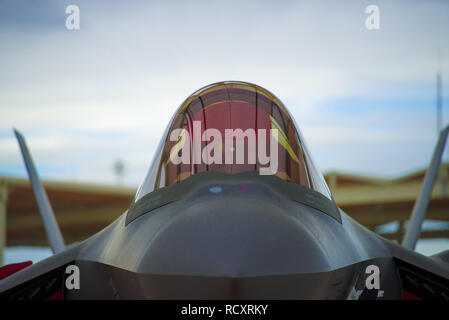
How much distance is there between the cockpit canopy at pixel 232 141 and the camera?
2.59 m

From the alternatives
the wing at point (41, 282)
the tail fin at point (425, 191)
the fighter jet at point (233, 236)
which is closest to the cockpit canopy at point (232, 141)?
the fighter jet at point (233, 236)

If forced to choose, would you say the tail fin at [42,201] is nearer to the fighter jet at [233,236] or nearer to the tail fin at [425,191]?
the fighter jet at [233,236]

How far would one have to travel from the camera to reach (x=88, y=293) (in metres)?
2.28

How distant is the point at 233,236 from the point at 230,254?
0.09m

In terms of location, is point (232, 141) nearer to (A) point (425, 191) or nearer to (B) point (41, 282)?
(B) point (41, 282)

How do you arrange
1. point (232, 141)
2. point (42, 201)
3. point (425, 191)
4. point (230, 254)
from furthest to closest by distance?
point (425, 191) → point (42, 201) → point (232, 141) → point (230, 254)

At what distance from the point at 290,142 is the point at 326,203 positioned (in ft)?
1.92

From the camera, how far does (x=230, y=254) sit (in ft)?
5.19

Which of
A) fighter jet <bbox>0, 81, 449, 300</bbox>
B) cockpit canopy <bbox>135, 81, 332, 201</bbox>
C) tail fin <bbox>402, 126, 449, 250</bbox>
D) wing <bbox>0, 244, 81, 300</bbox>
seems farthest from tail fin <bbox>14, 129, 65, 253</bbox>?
tail fin <bbox>402, 126, 449, 250</bbox>

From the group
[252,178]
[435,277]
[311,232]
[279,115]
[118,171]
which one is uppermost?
A: [279,115]

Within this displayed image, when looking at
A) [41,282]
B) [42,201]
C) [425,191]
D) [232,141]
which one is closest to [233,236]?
[232,141]

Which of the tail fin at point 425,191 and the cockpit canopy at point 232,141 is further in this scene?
the tail fin at point 425,191
